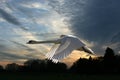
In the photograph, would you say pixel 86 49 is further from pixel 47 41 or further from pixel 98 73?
pixel 98 73

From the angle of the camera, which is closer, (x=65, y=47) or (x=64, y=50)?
(x=64, y=50)

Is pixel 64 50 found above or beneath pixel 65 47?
beneath

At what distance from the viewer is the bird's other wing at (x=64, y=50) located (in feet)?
40.3

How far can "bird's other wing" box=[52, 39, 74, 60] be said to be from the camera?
1230 cm

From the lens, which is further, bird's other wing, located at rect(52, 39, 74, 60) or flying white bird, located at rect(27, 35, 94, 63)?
flying white bird, located at rect(27, 35, 94, 63)

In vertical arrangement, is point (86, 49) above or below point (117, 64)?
below

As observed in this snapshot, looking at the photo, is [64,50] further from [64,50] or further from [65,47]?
[65,47]

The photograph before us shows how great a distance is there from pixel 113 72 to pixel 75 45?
74.2 metres

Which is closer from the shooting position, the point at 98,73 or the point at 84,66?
the point at 84,66

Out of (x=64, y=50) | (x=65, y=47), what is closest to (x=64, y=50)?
(x=64, y=50)

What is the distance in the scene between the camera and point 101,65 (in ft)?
268

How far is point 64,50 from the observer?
12.9 metres

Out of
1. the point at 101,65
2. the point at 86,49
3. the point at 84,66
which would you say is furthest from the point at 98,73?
the point at 86,49

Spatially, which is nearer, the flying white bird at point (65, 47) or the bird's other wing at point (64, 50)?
the bird's other wing at point (64, 50)
